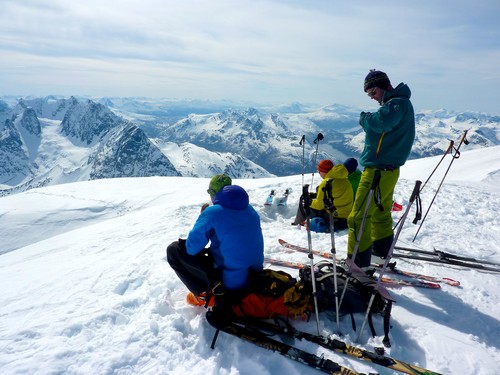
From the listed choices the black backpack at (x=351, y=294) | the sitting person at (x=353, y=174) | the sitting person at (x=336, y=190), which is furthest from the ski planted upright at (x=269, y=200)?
the black backpack at (x=351, y=294)

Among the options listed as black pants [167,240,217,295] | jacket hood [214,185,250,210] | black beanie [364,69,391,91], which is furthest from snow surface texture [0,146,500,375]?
black beanie [364,69,391,91]

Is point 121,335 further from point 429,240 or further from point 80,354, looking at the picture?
point 429,240

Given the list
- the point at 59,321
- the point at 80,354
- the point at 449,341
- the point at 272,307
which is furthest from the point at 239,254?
the point at 449,341

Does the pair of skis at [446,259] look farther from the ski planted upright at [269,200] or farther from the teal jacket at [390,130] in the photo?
the ski planted upright at [269,200]

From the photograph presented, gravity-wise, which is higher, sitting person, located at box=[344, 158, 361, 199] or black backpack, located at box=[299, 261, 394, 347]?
sitting person, located at box=[344, 158, 361, 199]

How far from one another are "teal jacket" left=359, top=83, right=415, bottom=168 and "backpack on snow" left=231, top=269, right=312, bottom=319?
272 centimetres

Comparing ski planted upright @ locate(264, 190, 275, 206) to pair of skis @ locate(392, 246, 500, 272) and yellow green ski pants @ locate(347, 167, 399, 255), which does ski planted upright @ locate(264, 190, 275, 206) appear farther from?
yellow green ski pants @ locate(347, 167, 399, 255)

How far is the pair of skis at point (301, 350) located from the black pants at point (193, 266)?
54 centimetres

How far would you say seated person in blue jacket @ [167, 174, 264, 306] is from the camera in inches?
193

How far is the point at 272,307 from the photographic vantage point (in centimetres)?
502

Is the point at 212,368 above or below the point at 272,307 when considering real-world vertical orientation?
below

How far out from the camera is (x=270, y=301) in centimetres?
502

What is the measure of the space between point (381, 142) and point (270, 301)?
10.9ft

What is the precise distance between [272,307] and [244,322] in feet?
1.53
